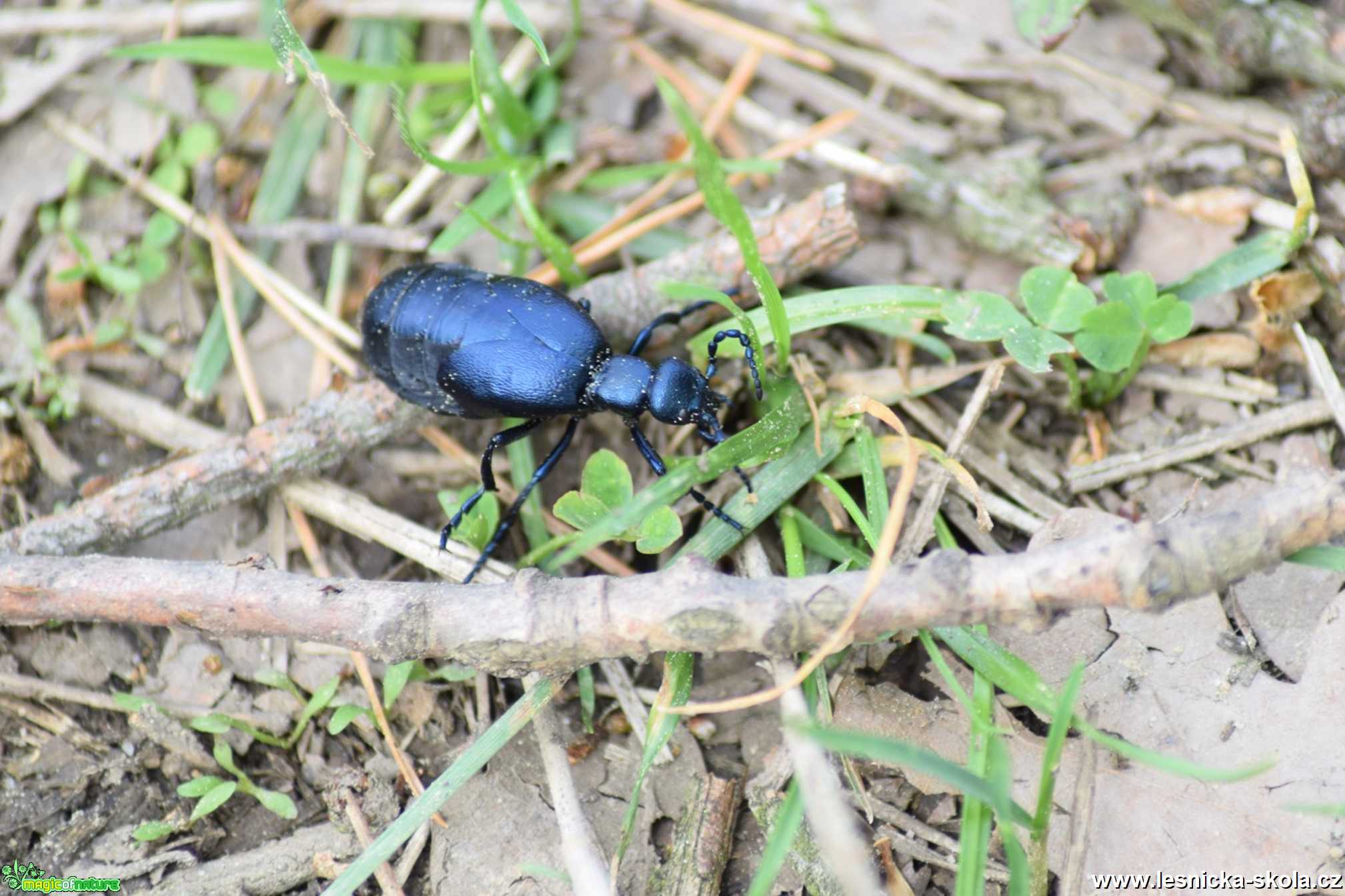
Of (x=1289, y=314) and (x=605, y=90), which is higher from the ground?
(x=605, y=90)

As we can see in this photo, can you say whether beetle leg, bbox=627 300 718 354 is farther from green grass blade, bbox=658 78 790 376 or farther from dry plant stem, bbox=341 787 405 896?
dry plant stem, bbox=341 787 405 896

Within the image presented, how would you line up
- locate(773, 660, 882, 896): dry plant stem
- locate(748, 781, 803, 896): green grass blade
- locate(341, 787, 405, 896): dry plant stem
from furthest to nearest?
locate(341, 787, 405, 896): dry plant stem
locate(748, 781, 803, 896): green grass blade
locate(773, 660, 882, 896): dry plant stem

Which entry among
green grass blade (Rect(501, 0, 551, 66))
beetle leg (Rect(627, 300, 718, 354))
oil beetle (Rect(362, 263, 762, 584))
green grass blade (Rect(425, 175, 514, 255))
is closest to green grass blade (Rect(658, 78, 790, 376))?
oil beetle (Rect(362, 263, 762, 584))

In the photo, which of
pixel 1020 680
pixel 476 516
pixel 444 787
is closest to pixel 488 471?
pixel 476 516

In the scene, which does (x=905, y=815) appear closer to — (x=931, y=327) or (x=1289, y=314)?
(x=931, y=327)

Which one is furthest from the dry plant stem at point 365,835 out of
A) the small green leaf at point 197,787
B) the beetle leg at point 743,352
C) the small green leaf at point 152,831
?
the beetle leg at point 743,352

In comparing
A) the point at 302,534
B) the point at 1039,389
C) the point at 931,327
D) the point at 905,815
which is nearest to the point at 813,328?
the point at 931,327

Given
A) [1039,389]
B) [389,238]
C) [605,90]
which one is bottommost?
[1039,389]
